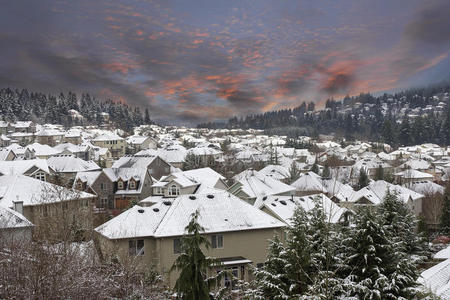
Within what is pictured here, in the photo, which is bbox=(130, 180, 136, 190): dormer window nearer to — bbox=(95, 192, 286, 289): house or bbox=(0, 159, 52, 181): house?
bbox=(0, 159, 52, 181): house

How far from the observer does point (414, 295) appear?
12.9m

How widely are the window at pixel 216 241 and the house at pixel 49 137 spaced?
98.2 m

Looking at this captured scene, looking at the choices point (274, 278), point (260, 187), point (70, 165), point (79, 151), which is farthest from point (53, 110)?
point (274, 278)

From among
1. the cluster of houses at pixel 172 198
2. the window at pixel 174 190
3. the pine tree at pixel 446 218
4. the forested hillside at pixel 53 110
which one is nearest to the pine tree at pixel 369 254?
the cluster of houses at pixel 172 198

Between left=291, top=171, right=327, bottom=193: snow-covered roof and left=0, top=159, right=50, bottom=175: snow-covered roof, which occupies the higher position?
left=0, top=159, right=50, bottom=175: snow-covered roof

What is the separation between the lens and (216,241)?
26.7 metres

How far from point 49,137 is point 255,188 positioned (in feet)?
292

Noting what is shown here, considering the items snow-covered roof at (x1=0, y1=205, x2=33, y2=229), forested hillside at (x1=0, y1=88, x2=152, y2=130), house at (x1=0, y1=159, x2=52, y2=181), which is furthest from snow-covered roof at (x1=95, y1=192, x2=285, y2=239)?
forested hillside at (x1=0, y1=88, x2=152, y2=130)

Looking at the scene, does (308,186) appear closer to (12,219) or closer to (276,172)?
(276,172)

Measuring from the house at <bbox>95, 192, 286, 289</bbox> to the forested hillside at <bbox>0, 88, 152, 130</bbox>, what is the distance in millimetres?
141888

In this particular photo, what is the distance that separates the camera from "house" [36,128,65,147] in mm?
112031

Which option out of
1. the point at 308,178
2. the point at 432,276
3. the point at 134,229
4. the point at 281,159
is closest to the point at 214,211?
the point at 134,229

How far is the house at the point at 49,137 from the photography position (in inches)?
4411

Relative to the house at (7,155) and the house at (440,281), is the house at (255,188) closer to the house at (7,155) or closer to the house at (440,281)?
the house at (440,281)
